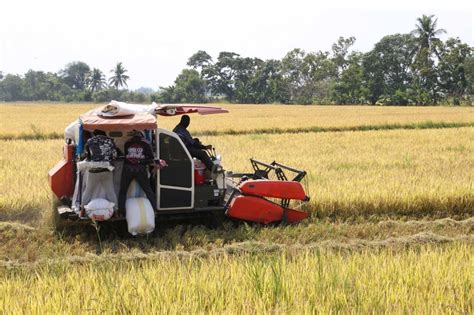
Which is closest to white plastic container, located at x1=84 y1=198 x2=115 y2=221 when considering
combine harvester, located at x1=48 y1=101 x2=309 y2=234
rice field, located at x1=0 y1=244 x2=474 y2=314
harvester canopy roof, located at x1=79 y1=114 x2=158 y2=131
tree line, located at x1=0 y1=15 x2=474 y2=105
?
combine harvester, located at x1=48 y1=101 x2=309 y2=234

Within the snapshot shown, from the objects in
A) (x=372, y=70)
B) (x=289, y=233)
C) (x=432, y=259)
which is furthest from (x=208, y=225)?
(x=372, y=70)

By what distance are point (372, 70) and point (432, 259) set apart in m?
70.4

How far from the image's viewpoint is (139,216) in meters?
6.81

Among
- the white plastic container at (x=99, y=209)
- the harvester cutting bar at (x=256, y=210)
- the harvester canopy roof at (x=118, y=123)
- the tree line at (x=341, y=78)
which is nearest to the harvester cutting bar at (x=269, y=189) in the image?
the harvester cutting bar at (x=256, y=210)

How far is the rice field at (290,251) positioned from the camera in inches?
148

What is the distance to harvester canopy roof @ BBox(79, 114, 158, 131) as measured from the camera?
6.76 metres

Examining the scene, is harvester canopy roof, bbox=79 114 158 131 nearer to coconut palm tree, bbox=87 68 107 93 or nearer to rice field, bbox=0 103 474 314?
rice field, bbox=0 103 474 314

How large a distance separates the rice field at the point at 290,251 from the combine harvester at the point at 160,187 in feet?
0.90

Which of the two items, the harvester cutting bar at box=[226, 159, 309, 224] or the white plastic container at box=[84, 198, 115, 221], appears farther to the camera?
the harvester cutting bar at box=[226, 159, 309, 224]

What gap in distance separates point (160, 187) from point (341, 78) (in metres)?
70.1

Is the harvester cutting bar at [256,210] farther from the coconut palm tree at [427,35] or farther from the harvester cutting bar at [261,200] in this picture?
the coconut palm tree at [427,35]

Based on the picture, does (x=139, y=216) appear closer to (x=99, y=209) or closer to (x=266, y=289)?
(x=99, y=209)

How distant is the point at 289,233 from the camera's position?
24.4ft

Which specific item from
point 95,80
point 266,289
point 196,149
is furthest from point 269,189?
point 95,80
